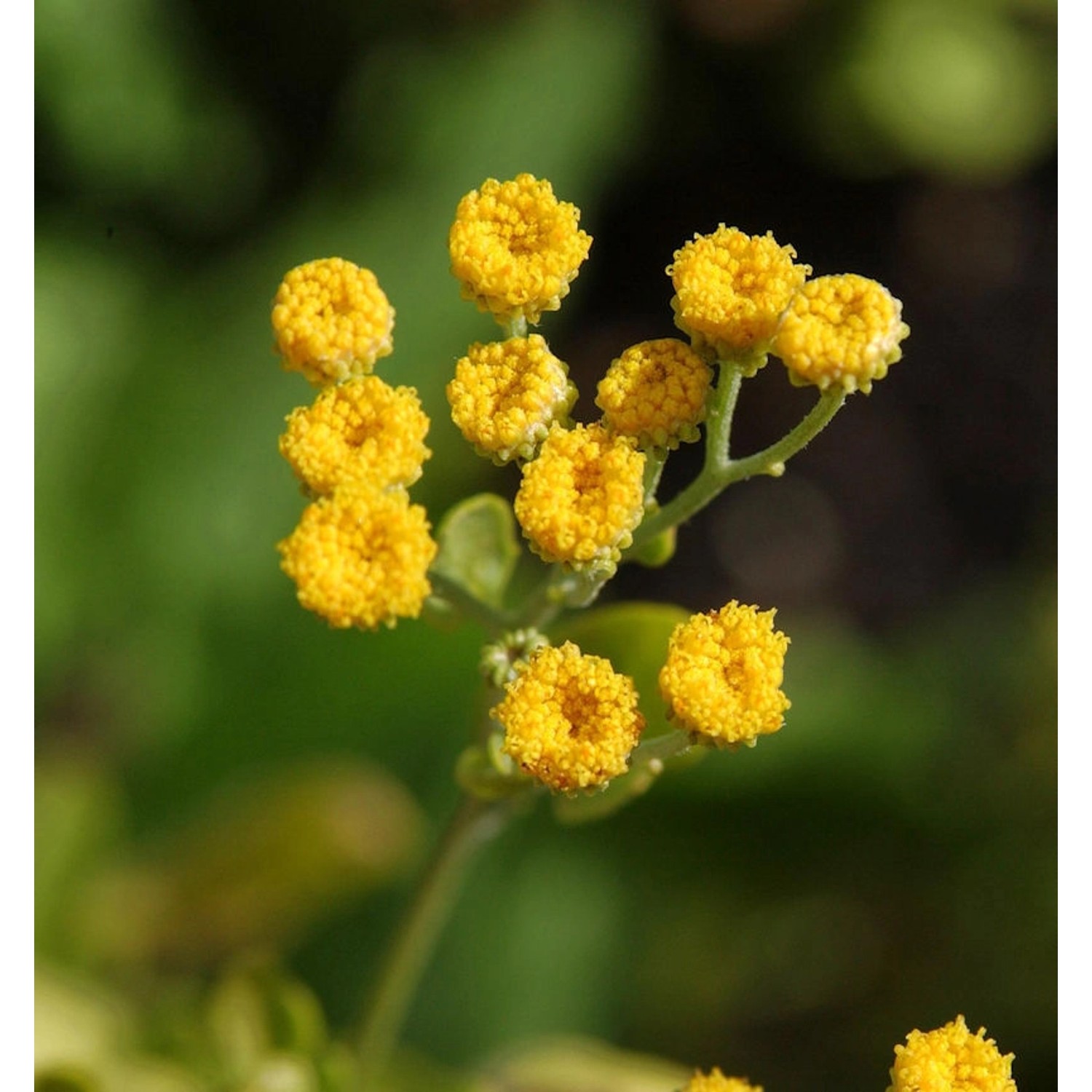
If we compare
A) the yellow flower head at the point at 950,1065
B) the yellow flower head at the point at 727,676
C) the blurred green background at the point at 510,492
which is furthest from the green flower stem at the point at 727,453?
the blurred green background at the point at 510,492

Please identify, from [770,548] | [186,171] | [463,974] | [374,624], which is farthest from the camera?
[770,548]

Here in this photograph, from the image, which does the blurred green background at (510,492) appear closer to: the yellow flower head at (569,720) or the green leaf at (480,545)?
the green leaf at (480,545)

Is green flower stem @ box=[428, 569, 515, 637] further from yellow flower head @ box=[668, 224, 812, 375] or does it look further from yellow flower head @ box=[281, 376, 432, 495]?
yellow flower head @ box=[668, 224, 812, 375]

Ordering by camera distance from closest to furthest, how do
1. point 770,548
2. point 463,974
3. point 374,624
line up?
1. point 374,624
2. point 463,974
3. point 770,548

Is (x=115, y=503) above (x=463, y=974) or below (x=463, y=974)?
above

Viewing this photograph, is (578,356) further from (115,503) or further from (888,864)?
(888,864)

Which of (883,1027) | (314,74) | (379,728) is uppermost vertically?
(314,74)

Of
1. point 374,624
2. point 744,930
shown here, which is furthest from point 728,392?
point 744,930
